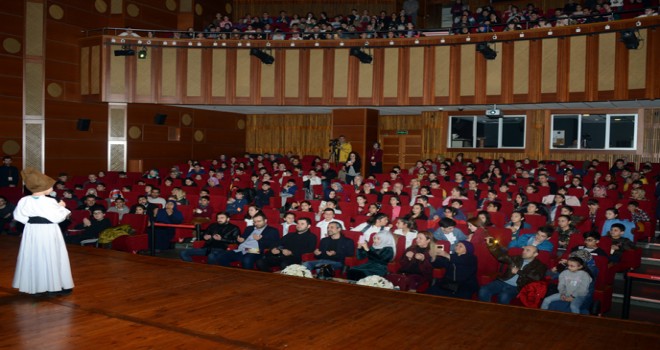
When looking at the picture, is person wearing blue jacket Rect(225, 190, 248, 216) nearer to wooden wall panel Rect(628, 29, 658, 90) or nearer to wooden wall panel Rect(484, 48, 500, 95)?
wooden wall panel Rect(484, 48, 500, 95)

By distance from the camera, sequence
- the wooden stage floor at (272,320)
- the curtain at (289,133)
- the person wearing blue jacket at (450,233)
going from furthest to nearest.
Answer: the curtain at (289,133) < the person wearing blue jacket at (450,233) < the wooden stage floor at (272,320)

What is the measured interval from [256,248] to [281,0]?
1279 centimetres

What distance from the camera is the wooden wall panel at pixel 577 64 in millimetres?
11312

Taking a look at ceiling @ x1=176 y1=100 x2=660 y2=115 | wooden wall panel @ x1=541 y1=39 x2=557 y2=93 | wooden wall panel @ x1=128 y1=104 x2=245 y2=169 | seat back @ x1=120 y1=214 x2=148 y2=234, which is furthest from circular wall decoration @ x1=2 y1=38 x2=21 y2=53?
wooden wall panel @ x1=541 y1=39 x2=557 y2=93

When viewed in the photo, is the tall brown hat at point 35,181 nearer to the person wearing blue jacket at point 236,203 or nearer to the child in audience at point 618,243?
the person wearing blue jacket at point 236,203

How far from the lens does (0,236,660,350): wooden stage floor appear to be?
395cm

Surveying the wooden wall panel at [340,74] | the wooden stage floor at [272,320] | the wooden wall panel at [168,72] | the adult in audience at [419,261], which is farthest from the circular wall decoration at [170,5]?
the adult in audience at [419,261]

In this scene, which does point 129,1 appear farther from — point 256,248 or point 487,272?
point 487,272

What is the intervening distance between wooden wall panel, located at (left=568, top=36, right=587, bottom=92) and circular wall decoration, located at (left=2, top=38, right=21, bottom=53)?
1188cm

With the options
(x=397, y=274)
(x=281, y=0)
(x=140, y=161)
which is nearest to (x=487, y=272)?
(x=397, y=274)

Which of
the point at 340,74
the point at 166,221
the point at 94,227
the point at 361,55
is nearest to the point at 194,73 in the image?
the point at 340,74

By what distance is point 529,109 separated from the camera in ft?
45.3

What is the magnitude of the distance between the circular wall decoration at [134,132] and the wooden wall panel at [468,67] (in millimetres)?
8124

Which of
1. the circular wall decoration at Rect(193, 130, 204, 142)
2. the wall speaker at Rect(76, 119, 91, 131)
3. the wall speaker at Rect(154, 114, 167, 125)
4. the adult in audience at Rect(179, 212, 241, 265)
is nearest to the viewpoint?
the adult in audience at Rect(179, 212, 241, 265)
